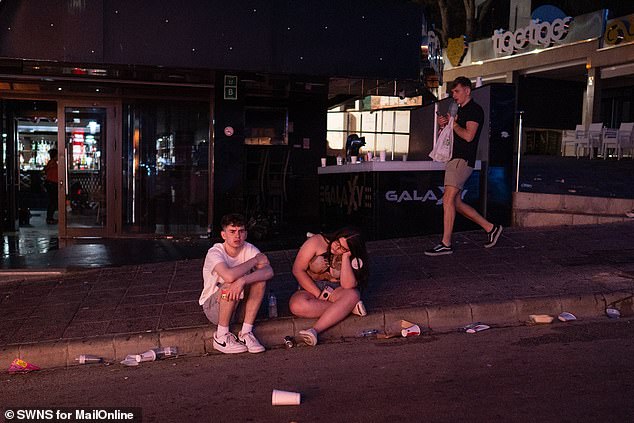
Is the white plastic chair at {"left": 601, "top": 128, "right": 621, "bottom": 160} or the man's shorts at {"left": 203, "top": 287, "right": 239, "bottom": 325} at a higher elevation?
the white plastic chair at {"left": 601, "top": 128, "right": 621, "bottom": 160}

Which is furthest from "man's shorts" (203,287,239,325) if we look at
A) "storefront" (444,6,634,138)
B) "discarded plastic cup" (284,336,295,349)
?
"storefront" (444,6,634,138)

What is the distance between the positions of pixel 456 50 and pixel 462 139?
25091 millimetres

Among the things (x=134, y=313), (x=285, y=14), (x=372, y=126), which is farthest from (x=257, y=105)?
(x=134, y=313)

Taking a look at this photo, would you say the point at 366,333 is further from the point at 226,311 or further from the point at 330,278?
the point at 226,311

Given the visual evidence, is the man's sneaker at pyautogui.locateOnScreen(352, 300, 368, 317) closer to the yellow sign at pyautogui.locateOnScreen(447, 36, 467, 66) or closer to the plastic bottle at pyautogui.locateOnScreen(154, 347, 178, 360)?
the plastic bottle at pyautogui.locateOnScreen(154, 347, 178, 360)

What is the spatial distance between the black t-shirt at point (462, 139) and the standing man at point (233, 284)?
11.7 feet

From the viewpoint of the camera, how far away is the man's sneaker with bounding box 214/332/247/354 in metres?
6.14

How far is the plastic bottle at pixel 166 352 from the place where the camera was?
6215 mm

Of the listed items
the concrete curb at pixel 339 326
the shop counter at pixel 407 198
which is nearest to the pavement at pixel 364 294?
the concrete curb at pixel 339 326

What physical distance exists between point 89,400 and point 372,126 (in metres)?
20.1

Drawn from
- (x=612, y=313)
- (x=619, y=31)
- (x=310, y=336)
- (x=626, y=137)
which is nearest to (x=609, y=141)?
(x=626, y=137)

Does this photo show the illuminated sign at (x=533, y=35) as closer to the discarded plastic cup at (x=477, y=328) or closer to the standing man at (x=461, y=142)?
the standing man at (x=461, y=142)

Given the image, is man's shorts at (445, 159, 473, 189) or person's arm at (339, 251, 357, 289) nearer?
person's arm at (339, 251, 357, 289)

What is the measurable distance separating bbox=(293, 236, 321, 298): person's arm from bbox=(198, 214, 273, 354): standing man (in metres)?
0.35
